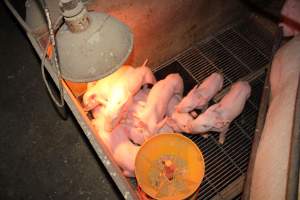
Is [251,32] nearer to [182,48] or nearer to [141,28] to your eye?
[182,48]

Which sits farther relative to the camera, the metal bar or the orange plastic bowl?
the metal bar

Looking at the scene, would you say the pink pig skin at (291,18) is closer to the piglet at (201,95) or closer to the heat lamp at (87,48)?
the piglet at (201,95)

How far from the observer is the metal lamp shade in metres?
1.50

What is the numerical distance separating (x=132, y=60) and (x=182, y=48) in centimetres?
64

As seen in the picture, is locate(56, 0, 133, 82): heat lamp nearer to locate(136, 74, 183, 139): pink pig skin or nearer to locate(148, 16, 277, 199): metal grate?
locate(136, 74, 183, 139): pink pig skin

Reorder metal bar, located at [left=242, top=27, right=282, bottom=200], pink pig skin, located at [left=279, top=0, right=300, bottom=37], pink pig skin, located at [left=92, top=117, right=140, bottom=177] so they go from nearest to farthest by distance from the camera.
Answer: metal bar, located at [left=242, top=27, right=282, bottom=200] < pink pig skin, located at [left=92, top=117, right=140, bottom=177] < pink pig skin, located at [left=279, top=0, right=300, bottom=37]

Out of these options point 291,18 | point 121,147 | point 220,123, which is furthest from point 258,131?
point 291,18

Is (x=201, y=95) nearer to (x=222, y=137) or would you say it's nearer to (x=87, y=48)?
(x=222, y=137)

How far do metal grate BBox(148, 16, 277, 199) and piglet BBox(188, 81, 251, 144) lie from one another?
0.54ft

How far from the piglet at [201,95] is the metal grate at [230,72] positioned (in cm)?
30

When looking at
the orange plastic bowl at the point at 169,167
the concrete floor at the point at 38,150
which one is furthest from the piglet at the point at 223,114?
the concrete floor at the point at 38,150

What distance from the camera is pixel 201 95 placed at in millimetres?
2752

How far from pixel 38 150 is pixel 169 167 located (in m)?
1.92

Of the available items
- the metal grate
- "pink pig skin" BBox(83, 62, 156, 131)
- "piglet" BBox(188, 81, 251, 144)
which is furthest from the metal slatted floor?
"pink pig skin" BBox(83, 62, 156, 131)
